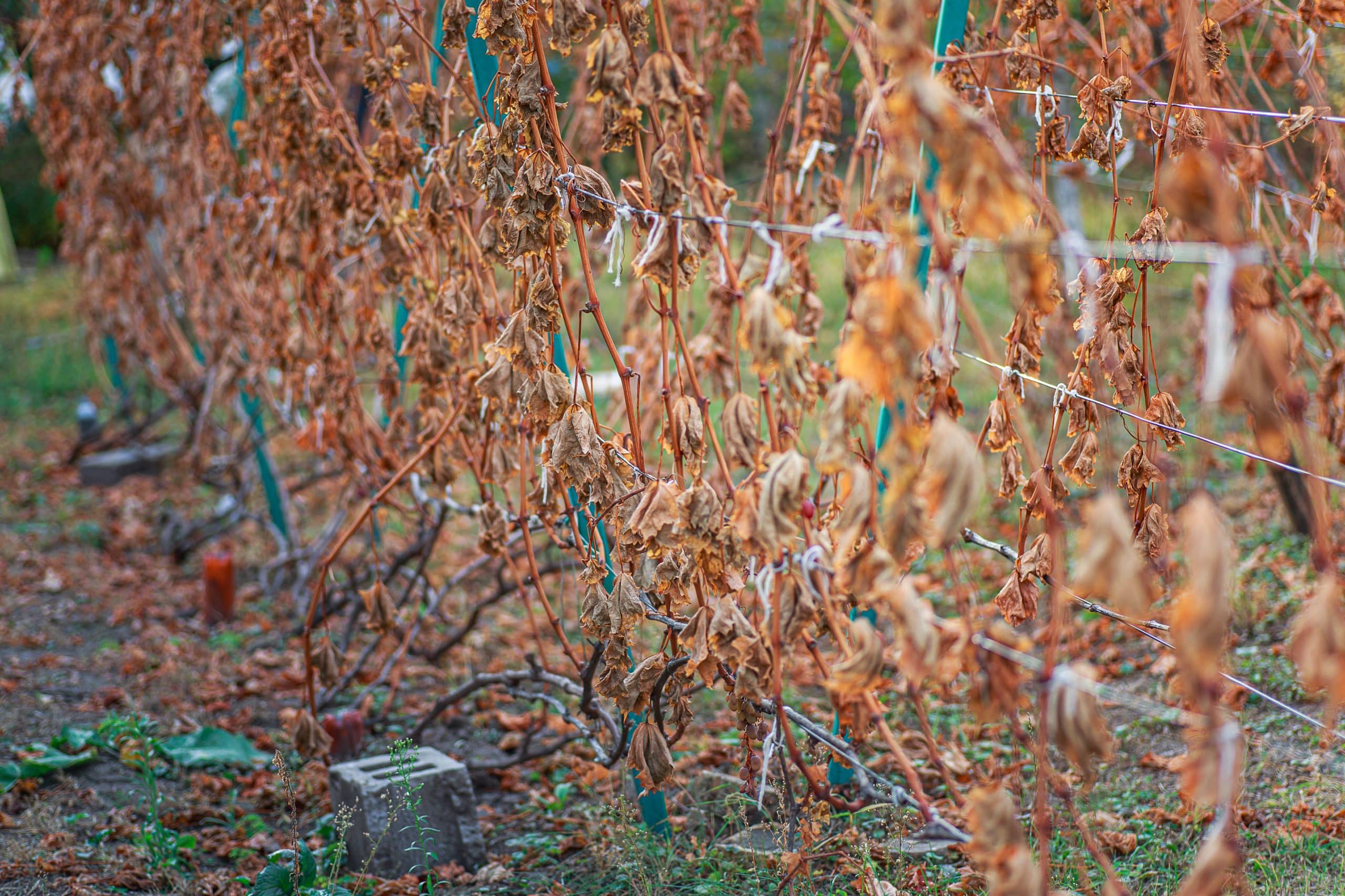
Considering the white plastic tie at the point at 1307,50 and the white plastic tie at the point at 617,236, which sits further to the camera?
the white plastic tie at the point at 1307,50

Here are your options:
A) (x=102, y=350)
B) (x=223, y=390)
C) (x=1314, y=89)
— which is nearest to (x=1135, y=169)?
(x=1314, y=89)

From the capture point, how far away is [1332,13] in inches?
67.9

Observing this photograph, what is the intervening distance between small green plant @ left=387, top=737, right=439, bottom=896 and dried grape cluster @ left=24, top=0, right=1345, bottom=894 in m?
0.28

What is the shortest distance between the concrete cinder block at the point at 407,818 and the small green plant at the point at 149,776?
325mm

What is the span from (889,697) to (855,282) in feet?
5.92

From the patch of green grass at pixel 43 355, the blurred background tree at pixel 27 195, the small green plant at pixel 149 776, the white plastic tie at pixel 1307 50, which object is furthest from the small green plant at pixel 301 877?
the blurred background tree at pixel 27 195

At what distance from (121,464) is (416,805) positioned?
409 cm

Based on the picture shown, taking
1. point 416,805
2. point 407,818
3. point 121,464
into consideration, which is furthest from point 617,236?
point 121,464

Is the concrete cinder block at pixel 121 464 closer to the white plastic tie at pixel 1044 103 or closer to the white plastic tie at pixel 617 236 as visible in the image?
the white plastic tie at pixel 617 236

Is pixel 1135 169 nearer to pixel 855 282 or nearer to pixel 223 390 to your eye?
pixel 223 390

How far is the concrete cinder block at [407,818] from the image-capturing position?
1.98 meters

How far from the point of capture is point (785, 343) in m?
1.03

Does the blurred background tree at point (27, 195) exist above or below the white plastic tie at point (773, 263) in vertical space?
above

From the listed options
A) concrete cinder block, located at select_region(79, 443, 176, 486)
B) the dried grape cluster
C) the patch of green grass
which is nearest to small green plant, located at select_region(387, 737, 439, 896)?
the dried grape cluster
